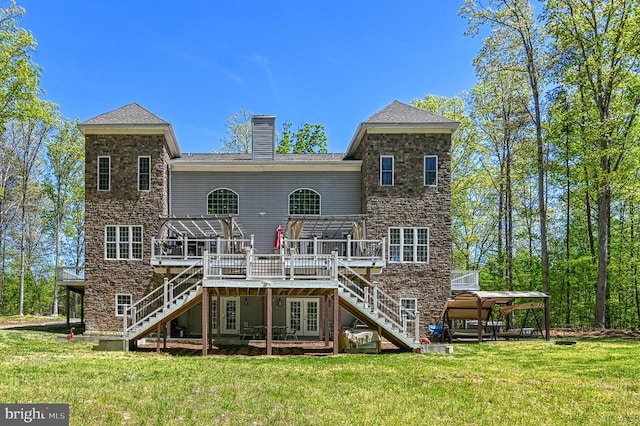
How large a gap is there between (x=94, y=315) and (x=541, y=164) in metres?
20.7

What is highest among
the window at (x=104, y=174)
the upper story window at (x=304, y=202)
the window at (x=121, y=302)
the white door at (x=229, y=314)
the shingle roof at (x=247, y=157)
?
the shingle roof at (x=247, y=157)

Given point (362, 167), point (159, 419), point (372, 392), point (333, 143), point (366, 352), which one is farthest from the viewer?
point (333, 143)

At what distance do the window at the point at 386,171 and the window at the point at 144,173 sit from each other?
934cm

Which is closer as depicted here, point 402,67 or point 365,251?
point 365,251

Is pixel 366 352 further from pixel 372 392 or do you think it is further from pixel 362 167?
pixel 362 167

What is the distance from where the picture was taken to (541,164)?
24875 millimetres

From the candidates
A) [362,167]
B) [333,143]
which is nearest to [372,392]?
[362,167]

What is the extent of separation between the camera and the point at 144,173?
21219 mm

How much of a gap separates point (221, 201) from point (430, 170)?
877 cm

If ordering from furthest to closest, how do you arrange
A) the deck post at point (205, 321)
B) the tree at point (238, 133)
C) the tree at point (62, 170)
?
the tree at point (238, 133)
the tree at point (62, 170)
the deck post at point (205, 321)

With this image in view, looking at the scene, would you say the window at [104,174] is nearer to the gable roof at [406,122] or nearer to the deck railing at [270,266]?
the deck railing at [270,266]

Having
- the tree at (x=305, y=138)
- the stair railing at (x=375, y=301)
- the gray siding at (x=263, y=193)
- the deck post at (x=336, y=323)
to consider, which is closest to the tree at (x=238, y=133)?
the tree at (x=305, y=138)

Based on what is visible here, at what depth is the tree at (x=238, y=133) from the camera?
37.5 metres

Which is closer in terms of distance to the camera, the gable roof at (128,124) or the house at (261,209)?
the gable roof at (128,124)
